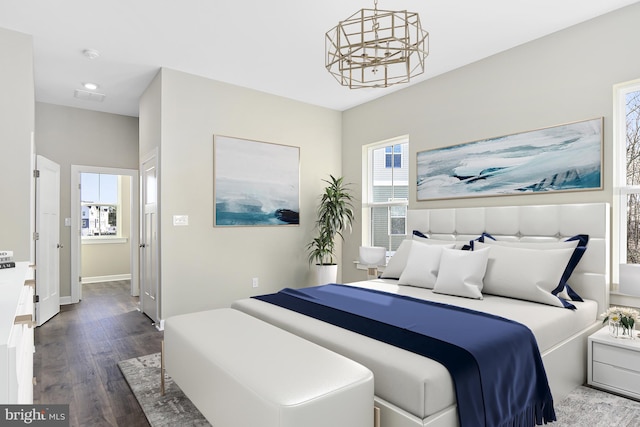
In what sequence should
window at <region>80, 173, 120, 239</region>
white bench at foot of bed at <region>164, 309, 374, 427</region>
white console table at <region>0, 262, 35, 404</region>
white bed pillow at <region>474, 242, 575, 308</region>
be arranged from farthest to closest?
window at <region>80, 173, 120, 239</region> < white bed pillow at <region>474, 242, 575, 308</region> < white bench at foot of bed at <region>164, 309, 374, 427</region> < white console table at <region>0, 262, 35, 404</region>

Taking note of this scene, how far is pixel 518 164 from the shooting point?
11.6 feet

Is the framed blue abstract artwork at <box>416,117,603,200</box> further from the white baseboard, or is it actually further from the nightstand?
the white baseboard

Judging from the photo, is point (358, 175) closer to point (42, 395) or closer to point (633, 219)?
point (633, 219)

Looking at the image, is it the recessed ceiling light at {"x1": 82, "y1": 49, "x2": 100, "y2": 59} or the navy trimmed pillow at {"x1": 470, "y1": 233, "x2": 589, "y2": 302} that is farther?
the recessed ceiling light at {"x1": 82, "y1": 49, "x2": 100, "y2": 59}

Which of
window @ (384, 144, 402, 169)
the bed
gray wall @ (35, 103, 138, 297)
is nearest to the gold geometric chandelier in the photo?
window @ (384, 144, 402, 169)

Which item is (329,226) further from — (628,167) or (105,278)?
(105,278)

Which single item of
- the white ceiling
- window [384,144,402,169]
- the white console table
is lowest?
the white console table

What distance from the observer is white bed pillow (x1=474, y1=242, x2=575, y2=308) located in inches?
106

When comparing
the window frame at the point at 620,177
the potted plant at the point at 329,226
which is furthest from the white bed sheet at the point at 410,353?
the potted plant at the point at 329,226

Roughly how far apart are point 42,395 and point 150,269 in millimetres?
2075

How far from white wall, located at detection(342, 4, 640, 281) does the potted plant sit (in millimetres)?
963

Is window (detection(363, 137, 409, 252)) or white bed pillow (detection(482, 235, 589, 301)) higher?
window (detection(363, 137, 409, 252))

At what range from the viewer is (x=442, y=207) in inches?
165

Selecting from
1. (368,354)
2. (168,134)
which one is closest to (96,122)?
(168,134)
